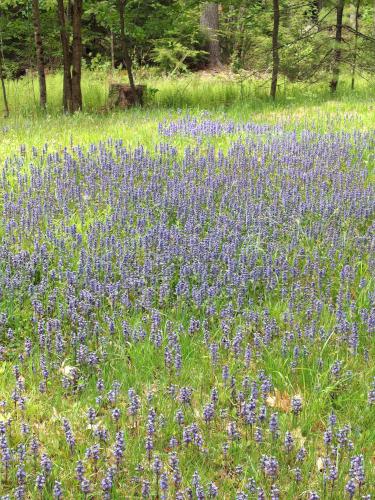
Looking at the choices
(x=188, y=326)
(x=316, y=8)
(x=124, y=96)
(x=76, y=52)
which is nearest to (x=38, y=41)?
(x=76, y=52)

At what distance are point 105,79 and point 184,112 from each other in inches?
367

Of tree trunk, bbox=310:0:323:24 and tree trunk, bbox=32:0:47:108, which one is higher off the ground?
tree trunk, bbox=310:0:323:24

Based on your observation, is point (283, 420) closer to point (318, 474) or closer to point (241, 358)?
point (318, 474)

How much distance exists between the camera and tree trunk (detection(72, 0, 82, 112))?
13273 mm

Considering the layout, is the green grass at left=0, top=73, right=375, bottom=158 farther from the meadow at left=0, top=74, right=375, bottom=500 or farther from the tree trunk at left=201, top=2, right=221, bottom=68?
the meadow at left=0, top=74, right=375, bottom=500

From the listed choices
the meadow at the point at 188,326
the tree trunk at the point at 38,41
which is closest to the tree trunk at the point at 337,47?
the tree trunk at the point at 38,41

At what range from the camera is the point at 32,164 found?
26.9 feet

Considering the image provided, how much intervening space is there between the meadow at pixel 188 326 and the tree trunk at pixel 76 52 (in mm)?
6311

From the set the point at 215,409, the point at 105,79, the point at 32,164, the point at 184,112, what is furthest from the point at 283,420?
the point at 105,79

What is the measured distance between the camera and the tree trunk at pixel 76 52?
1327 centimetres

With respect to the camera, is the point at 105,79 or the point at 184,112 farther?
the point at 105,79

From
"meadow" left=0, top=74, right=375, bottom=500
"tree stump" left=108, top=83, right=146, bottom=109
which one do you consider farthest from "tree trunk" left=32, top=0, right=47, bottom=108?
"meadow" left=0, top=74, right=375, bottom=500

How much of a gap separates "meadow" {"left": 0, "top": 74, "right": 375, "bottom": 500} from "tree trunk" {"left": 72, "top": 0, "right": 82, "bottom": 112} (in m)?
6.31

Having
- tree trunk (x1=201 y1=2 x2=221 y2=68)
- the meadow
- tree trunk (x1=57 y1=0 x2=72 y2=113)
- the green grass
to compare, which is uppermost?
tree trunk (x1=201 y1=2 x2=221 y2=68)
